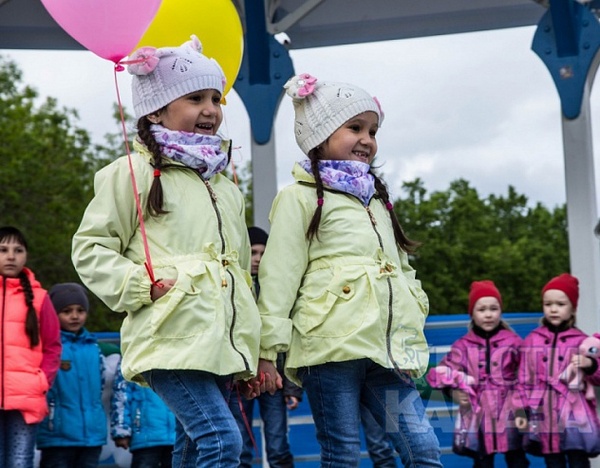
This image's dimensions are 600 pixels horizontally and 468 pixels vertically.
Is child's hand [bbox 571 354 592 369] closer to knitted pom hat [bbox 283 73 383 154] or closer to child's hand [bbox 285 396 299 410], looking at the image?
child's hand [bbox 285 396 299 410]

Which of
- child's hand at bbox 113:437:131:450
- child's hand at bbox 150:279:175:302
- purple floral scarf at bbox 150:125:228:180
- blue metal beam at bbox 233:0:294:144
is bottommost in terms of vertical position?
child's hand at bbox 113:437:131:450

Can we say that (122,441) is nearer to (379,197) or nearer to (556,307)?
(556,307)

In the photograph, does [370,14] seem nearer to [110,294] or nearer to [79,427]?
[79,427]

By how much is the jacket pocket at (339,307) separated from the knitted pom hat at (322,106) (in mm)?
622

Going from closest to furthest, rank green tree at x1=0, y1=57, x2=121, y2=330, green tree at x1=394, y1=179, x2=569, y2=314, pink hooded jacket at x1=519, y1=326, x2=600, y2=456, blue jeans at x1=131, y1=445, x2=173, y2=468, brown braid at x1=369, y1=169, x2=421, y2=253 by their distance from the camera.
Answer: brown braid at x1=369, y1=169, x2=421, y2=253 → pink hooded jacket at x1=519, y1=326, x2=600, y2=456 → blue jeans at x1=131, y1=445, x2=173, y2=468 → green tree at x1=0, y1=57, x2=121, y2=330 → green tree at x1=394, y1=179, x2=569, y2=314

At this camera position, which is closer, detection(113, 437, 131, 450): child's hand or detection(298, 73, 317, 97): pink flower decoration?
detection(298, 73, 317, 97): pink flower decoration

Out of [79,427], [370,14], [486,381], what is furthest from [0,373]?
[370,14]

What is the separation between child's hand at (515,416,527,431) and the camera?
6.88m

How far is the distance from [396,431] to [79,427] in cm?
305

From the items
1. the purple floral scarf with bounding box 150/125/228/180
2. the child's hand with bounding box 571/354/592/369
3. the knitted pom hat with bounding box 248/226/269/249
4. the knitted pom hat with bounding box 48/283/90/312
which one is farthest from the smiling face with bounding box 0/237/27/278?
the child's hand with bounding box 571/354/592/369

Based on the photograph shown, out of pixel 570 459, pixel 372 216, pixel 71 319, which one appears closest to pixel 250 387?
pixel 372 216

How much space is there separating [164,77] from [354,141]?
833 mm

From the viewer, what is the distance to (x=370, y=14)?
8484mm

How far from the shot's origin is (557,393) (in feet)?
22.4
